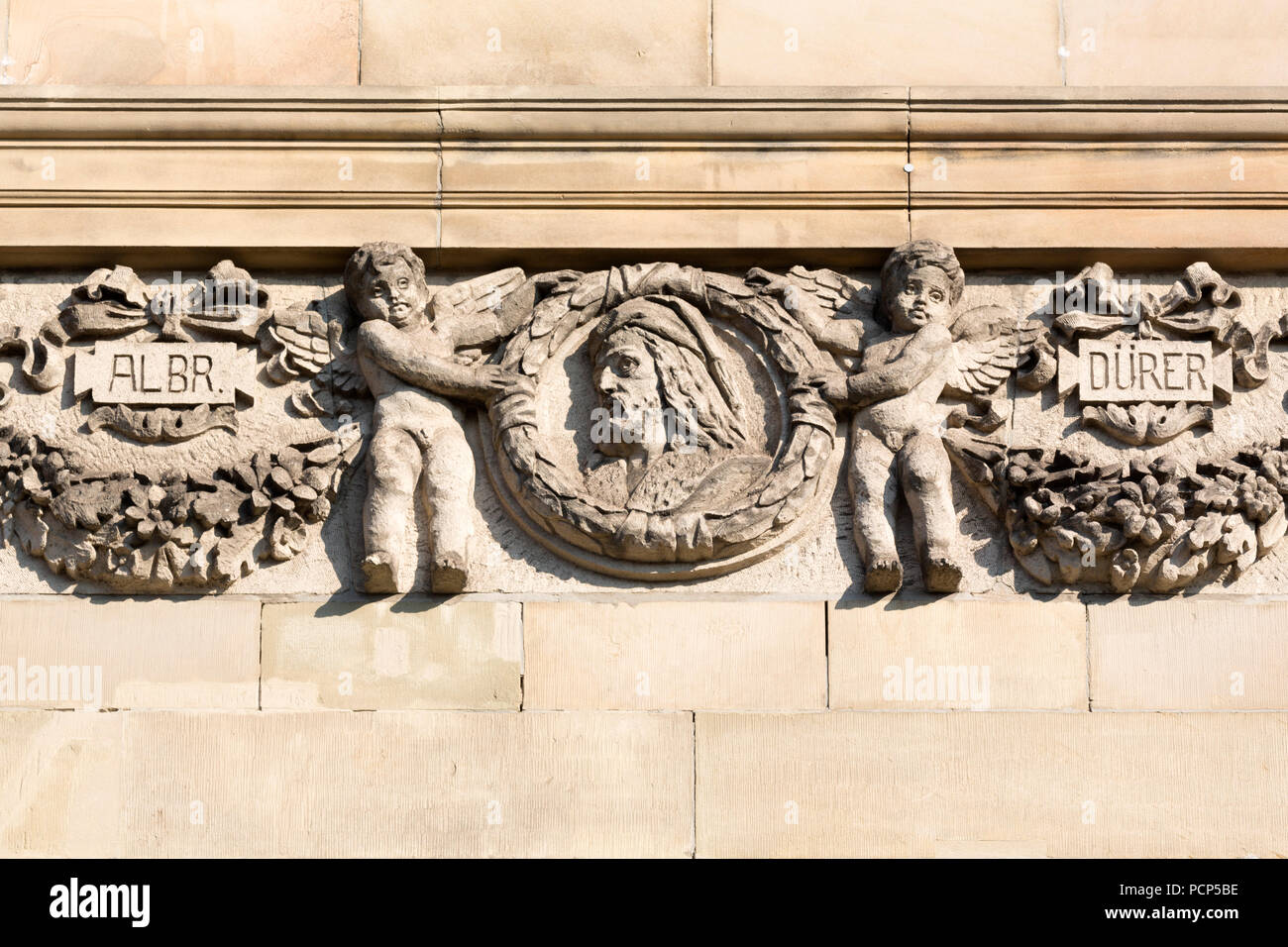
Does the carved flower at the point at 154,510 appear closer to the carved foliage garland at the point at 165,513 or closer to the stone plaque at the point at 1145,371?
the carved foliage garland at the point at 165,513

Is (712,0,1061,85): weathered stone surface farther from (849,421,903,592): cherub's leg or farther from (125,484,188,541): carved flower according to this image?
(125,484,188,541): carved flower

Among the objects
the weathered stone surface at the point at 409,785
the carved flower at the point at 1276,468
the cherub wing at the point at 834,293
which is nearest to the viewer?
the weathered stone surface at the point at 409,785

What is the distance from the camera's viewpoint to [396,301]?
7961 millimetres

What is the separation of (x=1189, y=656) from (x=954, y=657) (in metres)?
0.94

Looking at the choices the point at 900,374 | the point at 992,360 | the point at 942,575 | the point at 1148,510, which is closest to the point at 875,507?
the point at 942,575

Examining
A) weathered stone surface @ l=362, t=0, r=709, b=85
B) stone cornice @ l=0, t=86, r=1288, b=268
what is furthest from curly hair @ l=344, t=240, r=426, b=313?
weathered stone surface @ l=362, t=0, r=709, b=85

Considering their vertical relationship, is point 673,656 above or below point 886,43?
below

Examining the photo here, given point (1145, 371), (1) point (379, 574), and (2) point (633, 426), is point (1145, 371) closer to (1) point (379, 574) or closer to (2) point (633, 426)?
(2) point (633, 426)

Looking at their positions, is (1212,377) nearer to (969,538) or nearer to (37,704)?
(969,538)

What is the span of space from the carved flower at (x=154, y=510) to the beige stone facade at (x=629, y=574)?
0.24m

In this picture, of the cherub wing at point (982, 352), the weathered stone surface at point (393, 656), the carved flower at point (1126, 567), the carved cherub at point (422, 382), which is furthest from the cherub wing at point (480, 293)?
the carved flower at point (1126, 567)

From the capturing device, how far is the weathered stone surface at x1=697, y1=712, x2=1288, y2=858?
745 centimetres

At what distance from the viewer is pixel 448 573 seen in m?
7.60

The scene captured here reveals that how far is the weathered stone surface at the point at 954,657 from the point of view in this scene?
7633 millimetres
